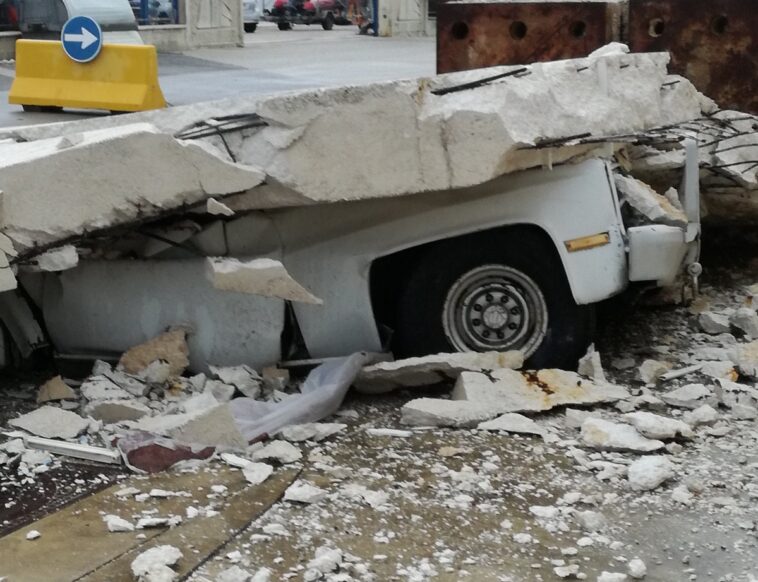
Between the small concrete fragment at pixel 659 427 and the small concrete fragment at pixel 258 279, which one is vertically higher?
the small concrete fragment at pixel 258 279

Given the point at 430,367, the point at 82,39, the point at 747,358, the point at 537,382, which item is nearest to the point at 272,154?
the point at 430,367

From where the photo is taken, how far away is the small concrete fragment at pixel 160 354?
570cm

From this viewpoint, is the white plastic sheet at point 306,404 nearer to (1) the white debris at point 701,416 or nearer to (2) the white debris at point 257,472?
(2) the white debris at point 257,472

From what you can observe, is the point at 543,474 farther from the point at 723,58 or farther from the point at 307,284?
the point at 723,58

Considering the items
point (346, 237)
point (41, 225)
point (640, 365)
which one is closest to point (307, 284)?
point (346, 237)

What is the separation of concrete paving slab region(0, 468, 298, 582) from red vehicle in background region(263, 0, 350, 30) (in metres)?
34.8

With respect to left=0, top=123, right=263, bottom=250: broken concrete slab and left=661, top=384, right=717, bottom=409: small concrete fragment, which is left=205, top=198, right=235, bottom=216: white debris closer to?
left=0, top=123, right=263, bottom=250: broken concrete slab

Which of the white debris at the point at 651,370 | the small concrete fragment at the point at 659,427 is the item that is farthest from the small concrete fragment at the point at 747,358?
the small concrete fragment at the point at 659,427

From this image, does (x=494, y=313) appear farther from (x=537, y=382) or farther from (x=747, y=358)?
(x=747, y=358)

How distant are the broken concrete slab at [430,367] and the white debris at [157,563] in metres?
1.83

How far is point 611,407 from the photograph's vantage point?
5539 millimetres

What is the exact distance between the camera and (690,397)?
5594 millimetres

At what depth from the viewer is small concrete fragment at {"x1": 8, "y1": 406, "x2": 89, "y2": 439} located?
16.7ft

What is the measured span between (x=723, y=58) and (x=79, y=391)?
5205 mm
